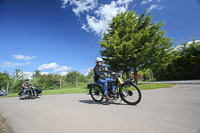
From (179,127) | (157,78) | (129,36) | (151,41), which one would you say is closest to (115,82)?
(179,127)

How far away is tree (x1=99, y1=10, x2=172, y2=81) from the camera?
1184 centimetres

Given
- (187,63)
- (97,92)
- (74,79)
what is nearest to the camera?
(97,92)

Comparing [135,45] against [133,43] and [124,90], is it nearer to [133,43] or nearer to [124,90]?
[133,43]

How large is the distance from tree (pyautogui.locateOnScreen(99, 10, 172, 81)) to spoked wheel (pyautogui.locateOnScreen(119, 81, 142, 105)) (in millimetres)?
8249

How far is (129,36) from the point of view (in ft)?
41.5

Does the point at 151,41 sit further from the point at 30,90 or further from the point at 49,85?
the point at 49,85

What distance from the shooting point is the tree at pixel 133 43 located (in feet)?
38.8

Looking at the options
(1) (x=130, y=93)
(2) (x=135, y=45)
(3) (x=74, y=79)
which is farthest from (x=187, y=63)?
(3) (x=74, y=79)

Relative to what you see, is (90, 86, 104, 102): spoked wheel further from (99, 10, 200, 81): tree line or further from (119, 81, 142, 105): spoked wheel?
(99, 10, 200, 81): tree line

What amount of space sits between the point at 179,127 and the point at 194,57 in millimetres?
23514

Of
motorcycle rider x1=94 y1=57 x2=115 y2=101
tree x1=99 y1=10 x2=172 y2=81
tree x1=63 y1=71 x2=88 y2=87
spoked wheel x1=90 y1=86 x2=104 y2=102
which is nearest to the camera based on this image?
motorcycle rider x1=94 y1=57 x2=115 y2=101

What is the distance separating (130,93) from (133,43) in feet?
32.0

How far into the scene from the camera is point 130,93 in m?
3.77

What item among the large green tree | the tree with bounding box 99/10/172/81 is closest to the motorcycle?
the tree with bounding box 99/10/172/81
